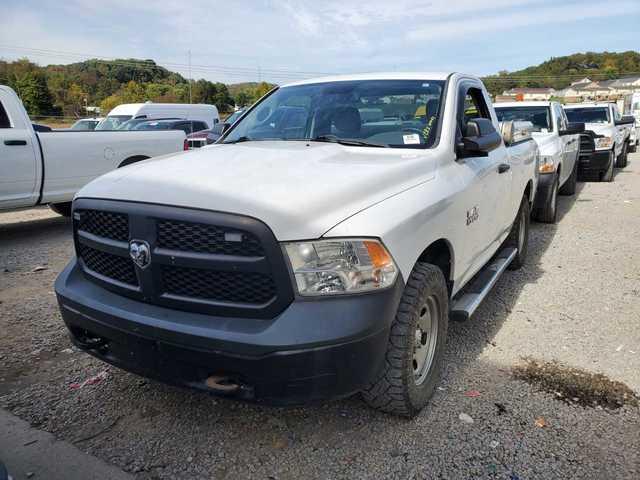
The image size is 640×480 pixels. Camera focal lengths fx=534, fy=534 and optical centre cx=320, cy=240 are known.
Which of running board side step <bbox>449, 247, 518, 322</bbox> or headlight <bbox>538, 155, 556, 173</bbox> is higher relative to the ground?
headlight <bbox>538, 155, 556, 173</bbox>

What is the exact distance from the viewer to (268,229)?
2.16 m

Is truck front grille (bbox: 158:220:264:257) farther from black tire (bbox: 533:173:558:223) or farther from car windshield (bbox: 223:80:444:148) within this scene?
black tire (bbox: 533:173:558:223)

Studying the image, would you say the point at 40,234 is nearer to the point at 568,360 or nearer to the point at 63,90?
the point at 568,360

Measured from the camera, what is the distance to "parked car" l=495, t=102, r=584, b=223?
7.50m

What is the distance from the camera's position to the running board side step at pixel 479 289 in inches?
131

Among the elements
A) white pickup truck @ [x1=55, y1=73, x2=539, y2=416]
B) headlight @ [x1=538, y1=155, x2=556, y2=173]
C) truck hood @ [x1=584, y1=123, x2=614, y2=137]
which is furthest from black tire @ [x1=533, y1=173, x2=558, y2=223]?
truck hood @ [x1=584, y1=123, x2=614, y2=137]

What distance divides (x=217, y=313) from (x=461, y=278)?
5.86ft

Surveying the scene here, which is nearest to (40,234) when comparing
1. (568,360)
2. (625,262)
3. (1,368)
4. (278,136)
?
(1,368)

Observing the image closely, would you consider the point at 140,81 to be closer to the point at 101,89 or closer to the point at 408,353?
the point at 101,89

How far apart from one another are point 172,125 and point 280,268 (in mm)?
15111

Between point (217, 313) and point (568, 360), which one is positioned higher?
point (217, 313)

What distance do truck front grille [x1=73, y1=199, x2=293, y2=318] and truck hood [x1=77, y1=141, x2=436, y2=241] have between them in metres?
0.06

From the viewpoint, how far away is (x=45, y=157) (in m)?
7.26

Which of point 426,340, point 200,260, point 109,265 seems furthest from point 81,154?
point 426,340
